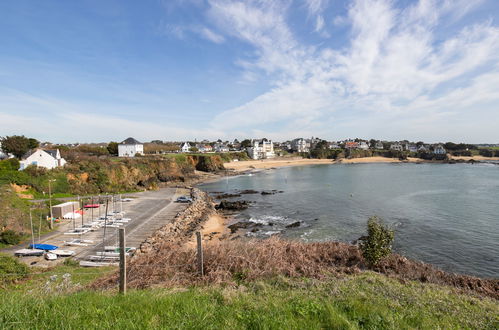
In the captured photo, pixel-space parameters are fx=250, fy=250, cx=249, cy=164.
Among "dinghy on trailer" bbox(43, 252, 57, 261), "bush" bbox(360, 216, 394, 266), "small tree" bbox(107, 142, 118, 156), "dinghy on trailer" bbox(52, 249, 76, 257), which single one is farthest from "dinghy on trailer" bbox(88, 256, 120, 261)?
"small tree" bbox(107, 142, 118, 156)

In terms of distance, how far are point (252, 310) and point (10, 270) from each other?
12468mm

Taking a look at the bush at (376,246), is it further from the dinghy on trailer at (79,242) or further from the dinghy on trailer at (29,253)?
the dinghy on trailer at (29,253)

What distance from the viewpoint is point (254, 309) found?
5.64 m

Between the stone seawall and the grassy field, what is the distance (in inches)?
389

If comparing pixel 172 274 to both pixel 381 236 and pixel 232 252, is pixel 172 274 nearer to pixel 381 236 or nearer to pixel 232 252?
pixel 232 252

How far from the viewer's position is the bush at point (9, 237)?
18.4m

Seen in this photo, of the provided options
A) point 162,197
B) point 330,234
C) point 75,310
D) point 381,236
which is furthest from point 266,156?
point 75,310

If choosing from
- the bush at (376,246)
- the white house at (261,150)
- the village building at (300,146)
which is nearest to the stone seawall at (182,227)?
the bush at (376,246)

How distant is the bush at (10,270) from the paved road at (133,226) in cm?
342

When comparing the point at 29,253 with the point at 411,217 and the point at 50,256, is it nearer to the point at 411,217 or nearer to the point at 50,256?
the point at 50,256

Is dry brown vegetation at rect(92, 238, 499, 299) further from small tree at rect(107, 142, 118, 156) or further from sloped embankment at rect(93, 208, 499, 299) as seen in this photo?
small tree at rect(107, 142, 118, 156)

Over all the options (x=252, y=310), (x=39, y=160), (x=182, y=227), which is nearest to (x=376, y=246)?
(x=252, y=310)

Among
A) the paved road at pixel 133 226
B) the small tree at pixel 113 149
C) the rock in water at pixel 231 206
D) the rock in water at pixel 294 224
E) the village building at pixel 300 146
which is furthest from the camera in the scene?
the village building at pixel 300 146

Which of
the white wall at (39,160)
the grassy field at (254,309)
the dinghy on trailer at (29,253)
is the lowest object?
the dinghy on trailer at (29,253)
